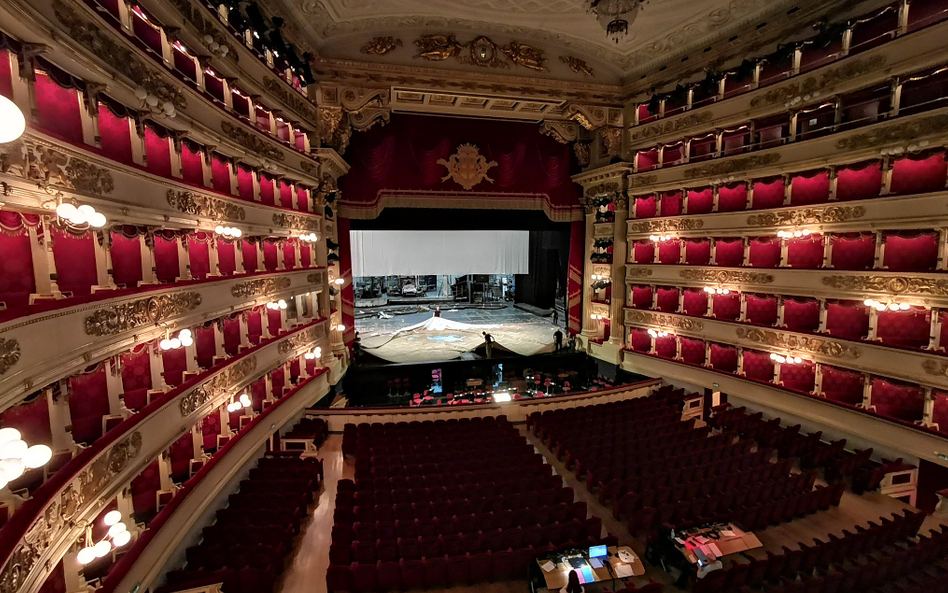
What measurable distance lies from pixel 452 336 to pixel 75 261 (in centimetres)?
1600

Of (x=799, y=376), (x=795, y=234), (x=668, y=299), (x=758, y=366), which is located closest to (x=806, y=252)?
(x=795, y=234)

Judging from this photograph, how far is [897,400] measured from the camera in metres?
9.89

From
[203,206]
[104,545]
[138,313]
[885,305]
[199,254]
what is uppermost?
[203,206]

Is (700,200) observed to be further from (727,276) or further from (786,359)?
(786,359)

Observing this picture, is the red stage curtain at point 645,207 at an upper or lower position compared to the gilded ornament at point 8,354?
upper

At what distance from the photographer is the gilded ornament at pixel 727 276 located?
12.3 m

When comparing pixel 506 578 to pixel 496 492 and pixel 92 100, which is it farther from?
pixel 92 100

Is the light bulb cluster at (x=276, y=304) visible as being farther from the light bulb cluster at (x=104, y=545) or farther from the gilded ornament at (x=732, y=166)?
the gilded ornament at (x=732, y=166)

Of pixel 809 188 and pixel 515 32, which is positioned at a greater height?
pixel 515 32

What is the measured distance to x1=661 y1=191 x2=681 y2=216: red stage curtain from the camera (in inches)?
579

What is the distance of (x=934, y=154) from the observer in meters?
9.18

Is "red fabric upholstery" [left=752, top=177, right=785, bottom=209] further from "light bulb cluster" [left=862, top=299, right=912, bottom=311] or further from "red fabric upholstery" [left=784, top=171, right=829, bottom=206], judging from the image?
"light bulb cluster" [left=862, top=299, right=912, bottom=311]

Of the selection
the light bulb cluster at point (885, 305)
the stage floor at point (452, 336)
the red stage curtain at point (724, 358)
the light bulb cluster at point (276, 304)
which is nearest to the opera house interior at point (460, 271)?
the red stage curtain at point (724, 358)

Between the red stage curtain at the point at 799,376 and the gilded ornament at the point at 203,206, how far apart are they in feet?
Answer: 49.0
